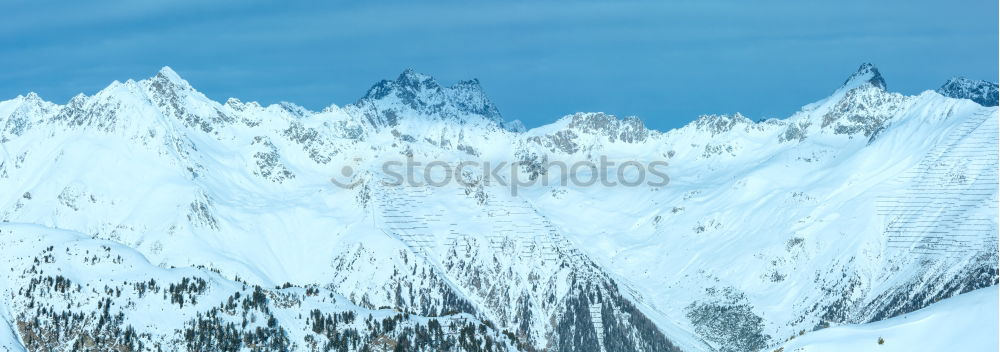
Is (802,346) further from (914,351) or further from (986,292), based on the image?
(986,292)

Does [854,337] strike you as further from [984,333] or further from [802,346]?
[984,333]

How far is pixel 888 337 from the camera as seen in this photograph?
5576 inches

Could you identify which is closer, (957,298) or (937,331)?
(937,331)

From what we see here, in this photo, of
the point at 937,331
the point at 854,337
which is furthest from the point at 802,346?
the point at 937,331

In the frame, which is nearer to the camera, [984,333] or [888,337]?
[984,333]

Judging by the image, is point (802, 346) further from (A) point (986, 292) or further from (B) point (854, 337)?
(A) point (986, 292)

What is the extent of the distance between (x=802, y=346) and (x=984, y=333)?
20559 millimetres

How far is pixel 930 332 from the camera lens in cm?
14025

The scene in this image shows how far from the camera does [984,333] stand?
5182 inches

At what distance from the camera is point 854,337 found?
473 feet

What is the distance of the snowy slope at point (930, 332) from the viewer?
134 m

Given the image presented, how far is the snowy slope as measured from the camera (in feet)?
438

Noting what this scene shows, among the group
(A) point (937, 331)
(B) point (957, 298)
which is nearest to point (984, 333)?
(A) point (937, 331)

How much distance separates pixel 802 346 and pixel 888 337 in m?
9.40
